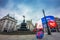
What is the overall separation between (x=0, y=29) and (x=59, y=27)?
31.7 meters

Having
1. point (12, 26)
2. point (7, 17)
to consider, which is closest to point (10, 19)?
point (7, 17)

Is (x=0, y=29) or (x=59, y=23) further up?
(x=59, y=23)

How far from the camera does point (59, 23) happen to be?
36.5m

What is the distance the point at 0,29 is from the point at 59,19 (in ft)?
107

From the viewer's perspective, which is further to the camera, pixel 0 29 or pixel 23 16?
pixel 0 29

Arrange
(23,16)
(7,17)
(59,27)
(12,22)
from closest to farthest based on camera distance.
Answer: (23,16)
(59,27)
(7,17)
(12,22)

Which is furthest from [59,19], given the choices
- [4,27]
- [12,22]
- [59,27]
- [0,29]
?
[0,29]

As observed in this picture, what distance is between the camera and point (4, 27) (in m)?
35.8

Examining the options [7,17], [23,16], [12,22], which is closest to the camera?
[23,16]

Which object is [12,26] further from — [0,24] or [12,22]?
[0,24]

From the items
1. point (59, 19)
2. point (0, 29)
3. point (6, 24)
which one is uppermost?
point (59, 19)

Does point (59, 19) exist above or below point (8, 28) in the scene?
above

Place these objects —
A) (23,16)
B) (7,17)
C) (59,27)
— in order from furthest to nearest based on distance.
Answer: (7,17) → (59,27) → (23,16)

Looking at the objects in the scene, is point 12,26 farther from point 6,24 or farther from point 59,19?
point 59,19
